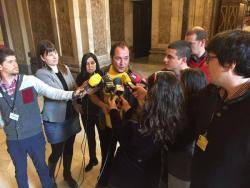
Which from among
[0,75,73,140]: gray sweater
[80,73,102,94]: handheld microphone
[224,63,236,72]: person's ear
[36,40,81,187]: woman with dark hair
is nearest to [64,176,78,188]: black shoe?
[36,40,81,187]: woman with dark hair

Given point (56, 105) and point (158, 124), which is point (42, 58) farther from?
point (158, 124)

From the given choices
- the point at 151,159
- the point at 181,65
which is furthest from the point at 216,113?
the point at 181,65

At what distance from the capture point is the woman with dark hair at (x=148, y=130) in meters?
1.31

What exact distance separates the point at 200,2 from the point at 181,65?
5399 millimetres

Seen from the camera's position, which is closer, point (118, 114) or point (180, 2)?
point (118, 114)

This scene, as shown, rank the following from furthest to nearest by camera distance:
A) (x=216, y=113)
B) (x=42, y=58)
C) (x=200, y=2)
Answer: (x=200, y=2)
(x=42, y=58)
(x=216, y=113)

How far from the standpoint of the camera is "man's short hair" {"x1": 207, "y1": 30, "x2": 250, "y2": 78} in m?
0.92

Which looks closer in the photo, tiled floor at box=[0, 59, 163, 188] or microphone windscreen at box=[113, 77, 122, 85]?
microphone windscreen at box=[113, 77, 122, 85]

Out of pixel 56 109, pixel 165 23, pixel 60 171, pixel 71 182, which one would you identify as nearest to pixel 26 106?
pixel 56 109

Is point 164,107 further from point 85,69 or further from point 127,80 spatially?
point 85,69

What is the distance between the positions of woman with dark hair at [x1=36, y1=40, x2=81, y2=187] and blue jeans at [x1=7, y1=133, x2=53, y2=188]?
0.13 m

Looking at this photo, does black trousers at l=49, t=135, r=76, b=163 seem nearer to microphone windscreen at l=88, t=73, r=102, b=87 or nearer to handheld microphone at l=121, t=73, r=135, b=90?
microphone windscreen at l=88, t=73, r=102, b=87

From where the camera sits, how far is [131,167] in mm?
1514

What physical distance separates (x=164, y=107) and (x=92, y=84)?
681 mm
